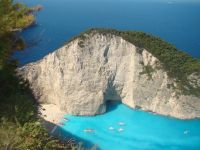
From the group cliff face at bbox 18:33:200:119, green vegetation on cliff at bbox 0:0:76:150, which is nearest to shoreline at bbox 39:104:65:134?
cliff face at bbox 18:33:200:119

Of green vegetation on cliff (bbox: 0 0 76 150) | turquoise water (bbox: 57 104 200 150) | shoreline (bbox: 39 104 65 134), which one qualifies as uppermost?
green vegetation on cliff (bbox: 0 0 76 150)

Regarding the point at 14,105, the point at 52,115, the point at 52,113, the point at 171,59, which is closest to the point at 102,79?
the point at 52,113

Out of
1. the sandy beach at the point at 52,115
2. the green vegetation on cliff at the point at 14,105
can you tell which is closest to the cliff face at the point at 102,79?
the sandy beach at the point at 52,115

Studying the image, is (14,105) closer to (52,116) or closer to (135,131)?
(135,131)

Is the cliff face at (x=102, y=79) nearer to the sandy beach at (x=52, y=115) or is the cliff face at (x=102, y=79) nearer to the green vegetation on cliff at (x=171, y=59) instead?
the green vegetation on cliff at (x=171, y=59)

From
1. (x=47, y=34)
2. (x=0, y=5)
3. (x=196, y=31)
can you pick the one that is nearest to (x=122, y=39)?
(x=0, y=5)

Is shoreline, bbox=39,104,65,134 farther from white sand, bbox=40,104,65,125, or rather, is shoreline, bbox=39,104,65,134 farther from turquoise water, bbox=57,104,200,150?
turquoise water, bbox=57,104,200,150
